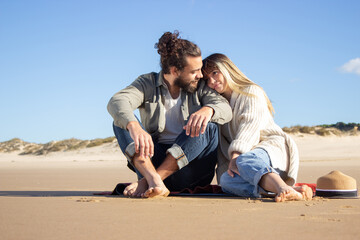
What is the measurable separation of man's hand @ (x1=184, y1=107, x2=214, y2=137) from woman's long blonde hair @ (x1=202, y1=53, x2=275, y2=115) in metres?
0.57

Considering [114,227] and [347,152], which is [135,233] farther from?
[347,152]

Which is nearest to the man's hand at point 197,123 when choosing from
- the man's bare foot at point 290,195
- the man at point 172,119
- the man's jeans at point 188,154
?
the man at point 172,119

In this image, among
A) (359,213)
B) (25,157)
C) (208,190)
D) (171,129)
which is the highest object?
(171,129)

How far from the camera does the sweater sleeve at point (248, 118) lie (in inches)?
124

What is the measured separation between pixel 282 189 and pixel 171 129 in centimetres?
122

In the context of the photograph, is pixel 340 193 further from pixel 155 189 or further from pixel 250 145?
pixel 155 189

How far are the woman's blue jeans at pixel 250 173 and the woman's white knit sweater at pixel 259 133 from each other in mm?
101

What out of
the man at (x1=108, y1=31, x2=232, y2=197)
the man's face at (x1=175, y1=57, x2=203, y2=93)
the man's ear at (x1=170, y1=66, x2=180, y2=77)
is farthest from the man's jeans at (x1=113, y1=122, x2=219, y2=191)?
the man's ear at (x1=170, y1=66, x2=180, y2=77)

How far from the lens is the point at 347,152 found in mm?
16422

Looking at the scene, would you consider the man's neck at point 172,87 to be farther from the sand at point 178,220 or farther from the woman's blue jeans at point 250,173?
the sand at point 178,220

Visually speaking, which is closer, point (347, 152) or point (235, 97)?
point (235, 97)

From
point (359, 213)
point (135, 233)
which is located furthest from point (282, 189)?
point (135, 233)

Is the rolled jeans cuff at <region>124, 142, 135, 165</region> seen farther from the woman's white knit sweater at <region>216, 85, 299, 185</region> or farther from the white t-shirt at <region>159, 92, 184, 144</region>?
the woman's white knit sweater at <region>216, 85, 299, 185</region>

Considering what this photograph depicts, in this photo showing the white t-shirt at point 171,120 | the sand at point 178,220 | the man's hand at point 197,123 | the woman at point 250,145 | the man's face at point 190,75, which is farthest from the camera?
the white t-shirt at point 171,120
